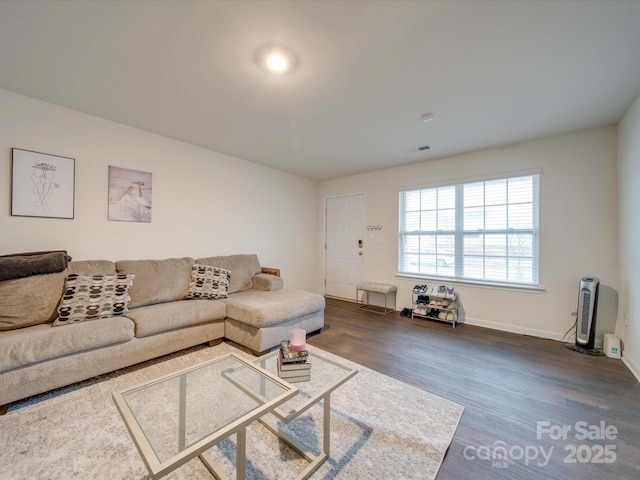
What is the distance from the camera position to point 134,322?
7.52 feet

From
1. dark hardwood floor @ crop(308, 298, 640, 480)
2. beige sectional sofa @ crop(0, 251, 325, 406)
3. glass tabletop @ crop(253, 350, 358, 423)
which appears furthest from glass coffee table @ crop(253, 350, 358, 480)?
beige sectional sofa @ crop(0, 251, 325, 406)

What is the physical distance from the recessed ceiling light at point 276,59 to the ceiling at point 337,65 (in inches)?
2.2

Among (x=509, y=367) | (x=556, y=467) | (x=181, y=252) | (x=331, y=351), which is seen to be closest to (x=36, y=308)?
(x=181, y=252)

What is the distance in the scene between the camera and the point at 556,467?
136cm

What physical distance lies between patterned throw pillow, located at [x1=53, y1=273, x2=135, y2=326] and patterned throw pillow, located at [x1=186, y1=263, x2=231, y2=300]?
63cm

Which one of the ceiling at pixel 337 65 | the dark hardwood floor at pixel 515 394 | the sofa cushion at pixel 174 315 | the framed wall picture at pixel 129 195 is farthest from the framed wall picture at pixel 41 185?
the dark hardwood floor at pixel 515 394

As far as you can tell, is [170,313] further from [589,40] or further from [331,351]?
[589,40]

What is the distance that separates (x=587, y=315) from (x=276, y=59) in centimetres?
382

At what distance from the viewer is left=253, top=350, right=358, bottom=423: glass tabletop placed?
124 cm

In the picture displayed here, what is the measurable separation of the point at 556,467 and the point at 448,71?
2530mm

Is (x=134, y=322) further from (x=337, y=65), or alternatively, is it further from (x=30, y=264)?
(x=337, y=65)

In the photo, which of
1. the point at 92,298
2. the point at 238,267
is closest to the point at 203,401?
the point at 92,298

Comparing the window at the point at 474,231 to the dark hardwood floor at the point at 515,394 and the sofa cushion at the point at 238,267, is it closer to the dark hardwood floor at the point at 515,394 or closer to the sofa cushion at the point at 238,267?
the dark hardwood floor at the point at 515,394

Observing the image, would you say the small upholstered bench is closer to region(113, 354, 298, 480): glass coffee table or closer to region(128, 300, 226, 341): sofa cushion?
region(128, 300, 226, 341): sofa cushion
